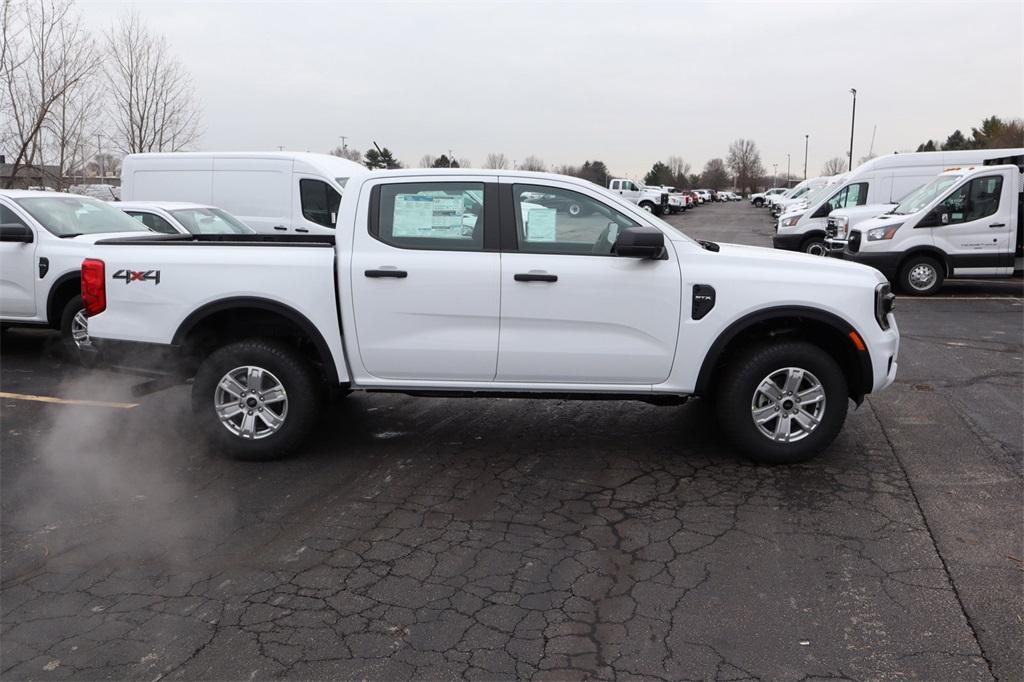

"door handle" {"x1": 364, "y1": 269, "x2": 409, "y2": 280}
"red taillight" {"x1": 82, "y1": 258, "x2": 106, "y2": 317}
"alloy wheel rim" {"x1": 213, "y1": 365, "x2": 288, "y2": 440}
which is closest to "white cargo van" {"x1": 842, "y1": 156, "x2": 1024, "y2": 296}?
"door handle" {"x1": 364, "y1": 269, "x2": 409, "y2": 280}

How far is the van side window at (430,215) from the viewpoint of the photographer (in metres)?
5.30

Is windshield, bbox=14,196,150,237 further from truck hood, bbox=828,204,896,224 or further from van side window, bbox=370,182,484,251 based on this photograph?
truck hood, bbox=828,204,896,224

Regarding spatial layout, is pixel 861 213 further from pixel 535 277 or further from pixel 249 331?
pixel 249 331

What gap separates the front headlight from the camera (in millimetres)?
13461

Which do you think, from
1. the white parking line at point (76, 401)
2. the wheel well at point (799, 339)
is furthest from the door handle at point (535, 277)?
the white parking line at point (76, 401)

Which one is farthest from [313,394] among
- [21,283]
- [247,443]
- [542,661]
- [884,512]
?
[21,283]

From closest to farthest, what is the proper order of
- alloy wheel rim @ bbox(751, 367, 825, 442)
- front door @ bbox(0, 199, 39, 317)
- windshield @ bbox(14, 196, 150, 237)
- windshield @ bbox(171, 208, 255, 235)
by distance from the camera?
1. alloy wheel rim @ bbox(751, 367, 825, 442)
2. front door @ bbox(0, 199, 39, 317)
3. windshield @ bbox(14, 196, 150, 237)
4. windshield @ bbox(171, 208, 255, 235)

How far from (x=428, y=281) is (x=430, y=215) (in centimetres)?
46

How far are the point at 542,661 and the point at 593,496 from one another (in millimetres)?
1744

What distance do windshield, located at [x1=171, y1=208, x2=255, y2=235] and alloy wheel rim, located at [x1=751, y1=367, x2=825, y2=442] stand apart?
8038 millimetres

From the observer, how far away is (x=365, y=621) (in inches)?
136

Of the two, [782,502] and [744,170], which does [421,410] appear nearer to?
[782,502]

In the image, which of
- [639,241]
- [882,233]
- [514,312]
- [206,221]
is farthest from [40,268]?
[882,233]

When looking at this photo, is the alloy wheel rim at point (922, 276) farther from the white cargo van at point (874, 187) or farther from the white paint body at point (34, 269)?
the white paint body at point (34, 269)
